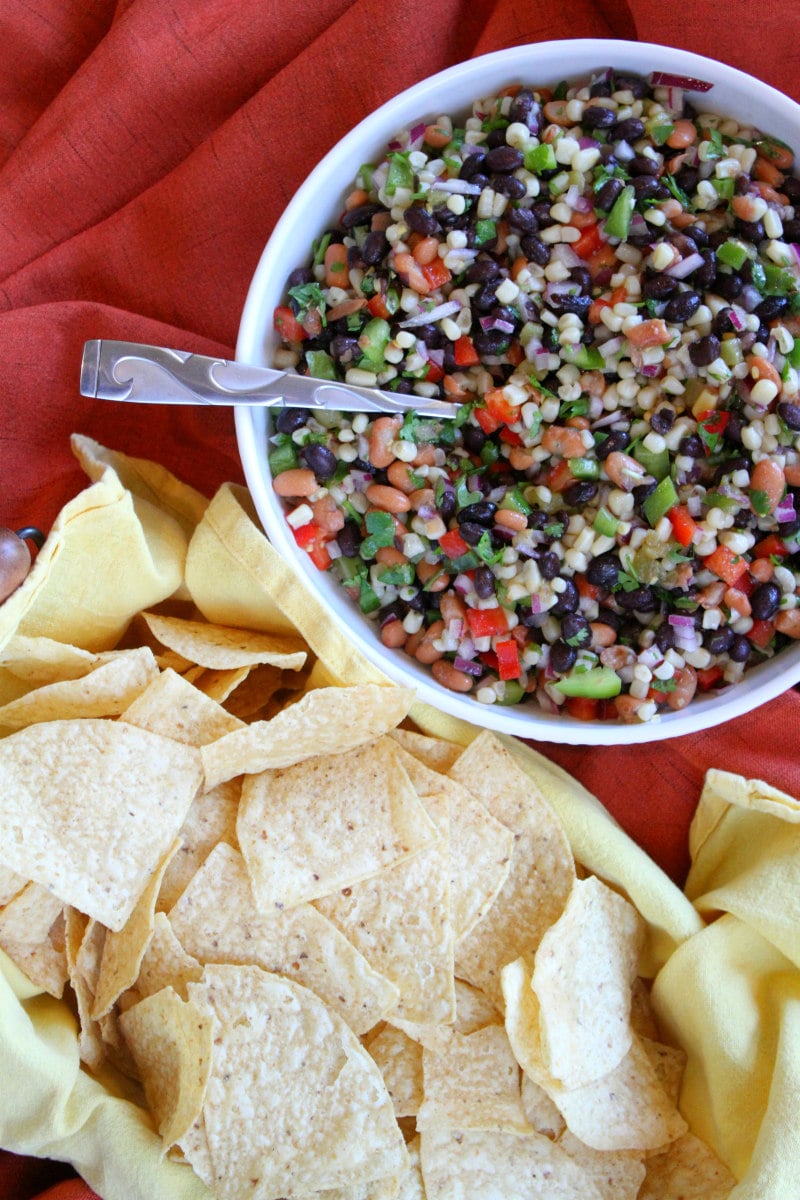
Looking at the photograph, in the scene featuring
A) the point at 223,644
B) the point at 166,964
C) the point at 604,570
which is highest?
the point at 604,570

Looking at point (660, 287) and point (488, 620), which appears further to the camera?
point (488, 620)

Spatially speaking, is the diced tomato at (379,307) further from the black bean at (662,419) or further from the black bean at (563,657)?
the black bean at (563,657)

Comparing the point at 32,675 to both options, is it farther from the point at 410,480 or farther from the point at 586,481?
the point at 586,481

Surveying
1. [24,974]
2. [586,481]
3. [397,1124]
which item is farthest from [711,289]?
[24,974]

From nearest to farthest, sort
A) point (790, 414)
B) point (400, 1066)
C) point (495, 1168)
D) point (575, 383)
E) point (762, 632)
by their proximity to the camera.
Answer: point (790, 414) → point (575, 383) → point (762, 632) → point (495, 1168) → point (400, 1066)

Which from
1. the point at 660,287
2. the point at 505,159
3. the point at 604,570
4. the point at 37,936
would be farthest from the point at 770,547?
the point at 37,936

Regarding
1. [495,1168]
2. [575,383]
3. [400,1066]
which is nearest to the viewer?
[575,383]

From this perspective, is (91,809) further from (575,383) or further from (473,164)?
(473,164)
